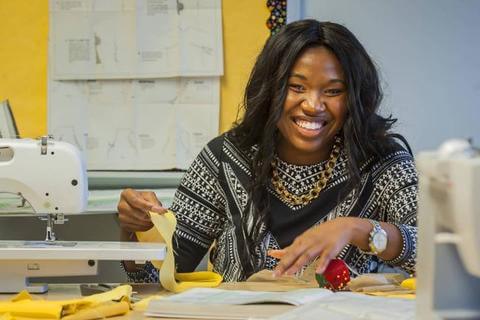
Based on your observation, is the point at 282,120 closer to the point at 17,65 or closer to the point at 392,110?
the point at 392,110

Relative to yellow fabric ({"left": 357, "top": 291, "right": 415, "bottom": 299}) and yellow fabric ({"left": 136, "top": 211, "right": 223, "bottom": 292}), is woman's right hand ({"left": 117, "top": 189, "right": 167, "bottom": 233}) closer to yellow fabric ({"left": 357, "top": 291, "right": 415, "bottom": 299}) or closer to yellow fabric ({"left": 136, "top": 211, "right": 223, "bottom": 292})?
yellow fabric ({"left": 136, "top": 211, "right": 223, "bottom": 292})

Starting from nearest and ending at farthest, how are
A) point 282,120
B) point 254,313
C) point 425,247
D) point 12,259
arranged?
1. point 425,247
2. point 254,313
3. point 12,259
4. point 282,120

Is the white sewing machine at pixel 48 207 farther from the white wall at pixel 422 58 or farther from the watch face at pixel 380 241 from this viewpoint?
the white wall at pixel 422 58

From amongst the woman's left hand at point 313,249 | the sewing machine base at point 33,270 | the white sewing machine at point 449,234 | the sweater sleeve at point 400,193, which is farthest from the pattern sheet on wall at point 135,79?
the white sewing machine at point 449,234

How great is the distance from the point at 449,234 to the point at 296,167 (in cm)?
126

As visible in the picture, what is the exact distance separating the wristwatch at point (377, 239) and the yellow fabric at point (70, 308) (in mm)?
579

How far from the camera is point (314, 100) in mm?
2275

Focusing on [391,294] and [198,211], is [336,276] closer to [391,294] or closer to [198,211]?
[391,294]

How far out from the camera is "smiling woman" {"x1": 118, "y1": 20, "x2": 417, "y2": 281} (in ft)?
7.54

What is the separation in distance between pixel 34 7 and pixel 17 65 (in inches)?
8.8

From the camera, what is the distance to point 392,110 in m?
3.30

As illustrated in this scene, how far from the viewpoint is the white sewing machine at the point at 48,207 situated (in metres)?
1.92

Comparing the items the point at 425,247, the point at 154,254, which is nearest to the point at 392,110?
the point at 154,254

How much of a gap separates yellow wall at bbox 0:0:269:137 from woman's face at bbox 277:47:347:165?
944mm
